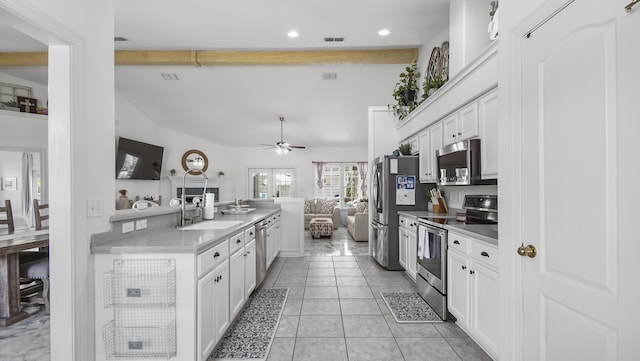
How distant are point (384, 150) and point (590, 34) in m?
3.68

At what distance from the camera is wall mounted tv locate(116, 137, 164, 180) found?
20.2 feet

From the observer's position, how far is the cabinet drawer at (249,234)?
265cm

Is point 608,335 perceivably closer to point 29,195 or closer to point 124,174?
point 29,195

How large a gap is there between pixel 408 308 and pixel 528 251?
172 centimetres

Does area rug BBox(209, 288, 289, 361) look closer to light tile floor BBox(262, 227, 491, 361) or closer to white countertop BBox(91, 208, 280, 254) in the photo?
light tile floor BBox(262, 227, 491, 361)

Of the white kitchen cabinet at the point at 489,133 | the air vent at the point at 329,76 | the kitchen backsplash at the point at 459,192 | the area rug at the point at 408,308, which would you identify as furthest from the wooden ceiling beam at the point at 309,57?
the area rug at the point at 408,308

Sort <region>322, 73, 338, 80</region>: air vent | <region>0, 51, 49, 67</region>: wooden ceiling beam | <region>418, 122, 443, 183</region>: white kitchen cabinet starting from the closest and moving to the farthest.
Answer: <region>418, 122, 443, 183</region>: white kitchen cabinet < <region>0, 51, 49, 67</region>: wooden ceiling beam < <region>322, 73, 338, 80</region>: air vent

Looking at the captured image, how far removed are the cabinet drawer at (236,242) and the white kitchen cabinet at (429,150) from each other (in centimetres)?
235

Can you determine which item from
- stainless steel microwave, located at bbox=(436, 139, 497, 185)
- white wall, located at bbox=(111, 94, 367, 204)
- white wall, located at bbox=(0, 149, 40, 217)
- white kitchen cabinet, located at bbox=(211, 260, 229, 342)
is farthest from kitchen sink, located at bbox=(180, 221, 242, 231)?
white wall, located at bbox=(111, 94, 367, 204)

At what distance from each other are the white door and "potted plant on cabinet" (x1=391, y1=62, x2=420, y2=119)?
10.3 ft

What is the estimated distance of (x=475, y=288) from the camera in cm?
196

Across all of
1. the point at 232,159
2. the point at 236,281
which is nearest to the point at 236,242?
the point at 236,281

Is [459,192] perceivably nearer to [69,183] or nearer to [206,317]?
[206,317]

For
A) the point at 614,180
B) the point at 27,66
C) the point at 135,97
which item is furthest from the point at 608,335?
the point at 135,97
